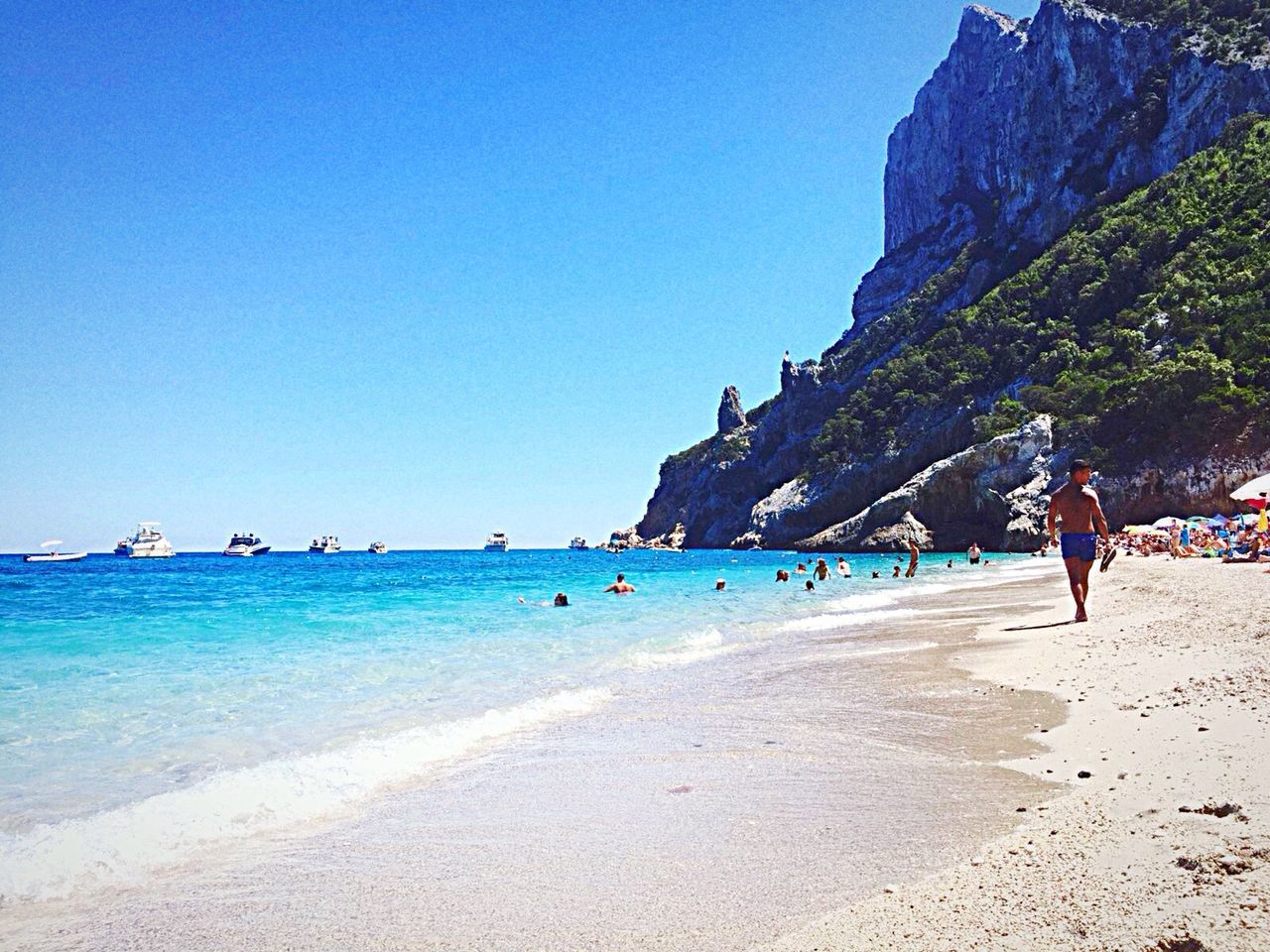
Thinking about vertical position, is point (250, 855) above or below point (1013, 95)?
below

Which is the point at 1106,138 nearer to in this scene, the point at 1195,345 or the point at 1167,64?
the point at 1167,64

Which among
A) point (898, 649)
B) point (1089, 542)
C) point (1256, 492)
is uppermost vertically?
point (1256, 492)

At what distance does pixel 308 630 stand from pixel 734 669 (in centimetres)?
1187

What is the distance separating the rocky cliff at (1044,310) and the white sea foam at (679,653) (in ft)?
159

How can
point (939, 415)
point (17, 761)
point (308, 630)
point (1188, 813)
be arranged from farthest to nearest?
point (939, 415), point (308, 630), point (17, 761), point (1188, 813)

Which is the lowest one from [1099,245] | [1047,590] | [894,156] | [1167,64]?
[1047,590]

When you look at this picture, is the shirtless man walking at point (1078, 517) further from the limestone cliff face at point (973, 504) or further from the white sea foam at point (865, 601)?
the limestone cliff face at point (973, 504)

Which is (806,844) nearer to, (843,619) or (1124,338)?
(843,619)

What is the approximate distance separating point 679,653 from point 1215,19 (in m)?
103

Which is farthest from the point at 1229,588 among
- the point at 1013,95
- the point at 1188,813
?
the point at 1013,95

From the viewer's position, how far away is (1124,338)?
6119cm

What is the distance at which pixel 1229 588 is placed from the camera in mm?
13906

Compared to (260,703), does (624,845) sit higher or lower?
higher

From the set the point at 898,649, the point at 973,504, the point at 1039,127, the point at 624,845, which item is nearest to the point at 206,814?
the point at 624,845
